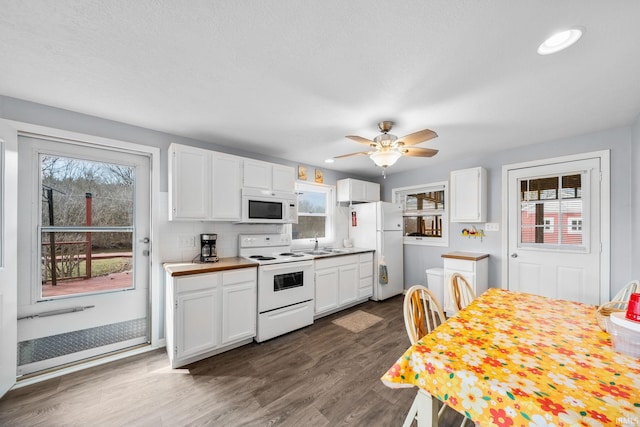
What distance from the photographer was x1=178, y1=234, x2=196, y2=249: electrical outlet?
2785mm

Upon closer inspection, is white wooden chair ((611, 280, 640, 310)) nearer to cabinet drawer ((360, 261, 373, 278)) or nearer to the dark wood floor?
the dark wood floor

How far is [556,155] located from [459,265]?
1.74 m

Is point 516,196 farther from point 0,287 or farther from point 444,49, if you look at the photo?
point 0,287

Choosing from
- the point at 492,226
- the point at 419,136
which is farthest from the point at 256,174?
the point at 492,226

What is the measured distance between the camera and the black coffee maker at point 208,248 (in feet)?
9.07

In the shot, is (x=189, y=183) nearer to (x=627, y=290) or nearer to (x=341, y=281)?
(x=341, y=281)

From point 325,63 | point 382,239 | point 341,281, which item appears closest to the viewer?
point 325,63

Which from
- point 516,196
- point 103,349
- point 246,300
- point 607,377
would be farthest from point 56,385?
point 516,196

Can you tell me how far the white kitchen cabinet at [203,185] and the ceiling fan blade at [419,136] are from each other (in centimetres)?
186

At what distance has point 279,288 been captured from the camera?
2840 mm

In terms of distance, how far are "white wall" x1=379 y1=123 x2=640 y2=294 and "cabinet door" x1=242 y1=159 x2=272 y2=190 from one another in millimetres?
2678

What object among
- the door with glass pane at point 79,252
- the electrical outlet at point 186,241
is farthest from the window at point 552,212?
the door with glass pane at point 79,252

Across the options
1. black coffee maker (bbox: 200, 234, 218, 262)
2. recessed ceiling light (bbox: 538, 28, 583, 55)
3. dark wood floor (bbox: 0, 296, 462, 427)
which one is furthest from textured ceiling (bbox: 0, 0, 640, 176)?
dark wood floor (bbox: 0, 296, 462, 427)

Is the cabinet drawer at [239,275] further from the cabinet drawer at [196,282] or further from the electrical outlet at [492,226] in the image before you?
the electrical outlet at [492,226]
